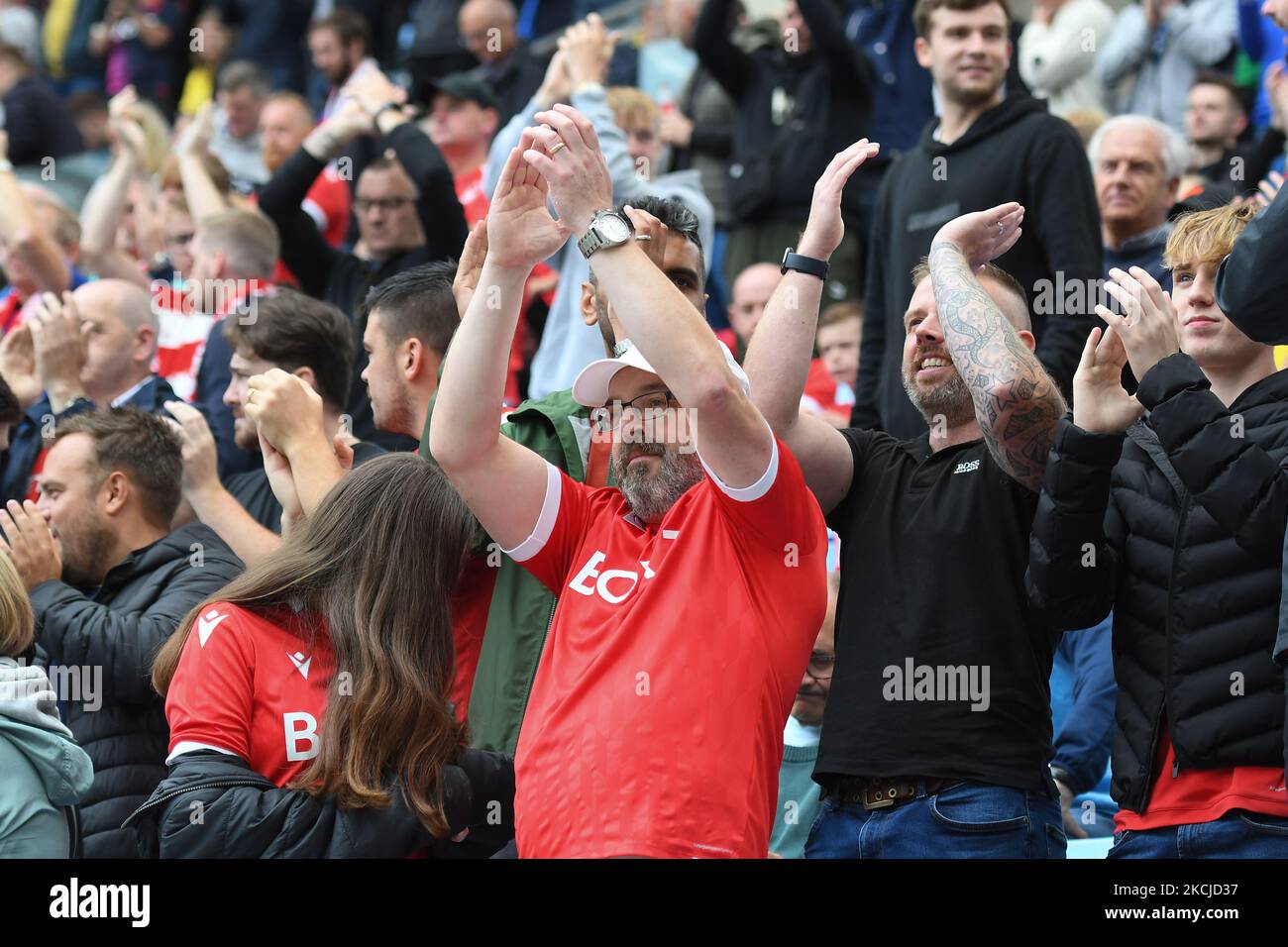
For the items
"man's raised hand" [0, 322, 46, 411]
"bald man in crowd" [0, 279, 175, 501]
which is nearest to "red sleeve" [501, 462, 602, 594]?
"bald man in crowd" [0, 279, 175, 501]

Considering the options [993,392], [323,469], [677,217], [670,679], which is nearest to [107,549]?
[323,469]

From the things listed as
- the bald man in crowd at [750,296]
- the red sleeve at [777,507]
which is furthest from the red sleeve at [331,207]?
the red sleeve at [777,507]

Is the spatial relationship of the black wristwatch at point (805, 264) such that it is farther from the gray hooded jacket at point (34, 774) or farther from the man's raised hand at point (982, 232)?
the gray hooded jacket at point (34, 774)

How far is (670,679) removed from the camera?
354 cm

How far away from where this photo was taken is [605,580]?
12.4 feet

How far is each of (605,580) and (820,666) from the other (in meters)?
1.72

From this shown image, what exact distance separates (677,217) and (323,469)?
1196mm

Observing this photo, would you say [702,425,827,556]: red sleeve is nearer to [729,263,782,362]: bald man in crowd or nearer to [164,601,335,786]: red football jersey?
[164,601,335,786]: red football jersey

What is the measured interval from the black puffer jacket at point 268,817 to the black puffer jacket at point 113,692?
0.71 meters

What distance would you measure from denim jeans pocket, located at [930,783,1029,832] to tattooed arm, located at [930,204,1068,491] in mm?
701

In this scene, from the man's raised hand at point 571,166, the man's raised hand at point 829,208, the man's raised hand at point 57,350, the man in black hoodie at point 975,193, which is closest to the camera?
the man's raised hand at point 571,166

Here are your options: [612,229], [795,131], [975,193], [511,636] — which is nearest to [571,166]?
[612,229]

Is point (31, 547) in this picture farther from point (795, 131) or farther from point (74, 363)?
point (795, 131)

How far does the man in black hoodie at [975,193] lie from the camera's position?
19.0 feet
